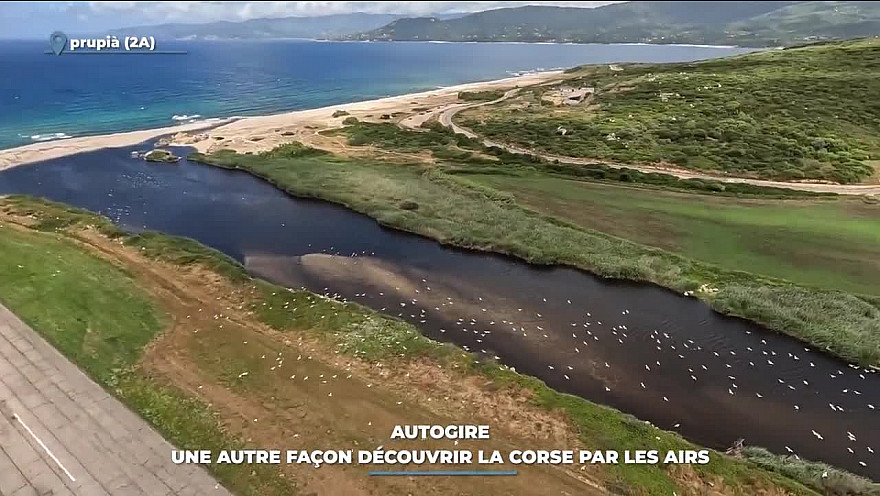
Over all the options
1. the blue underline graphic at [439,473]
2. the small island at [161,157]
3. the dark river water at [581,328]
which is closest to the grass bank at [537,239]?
the dark river water at [581,328]

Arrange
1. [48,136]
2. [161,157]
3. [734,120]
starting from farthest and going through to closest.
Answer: [48,136]
[734,120]
[161,157]

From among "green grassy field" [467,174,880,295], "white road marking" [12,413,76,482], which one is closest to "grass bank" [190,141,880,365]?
"green grassy field" [467,174,880,295]

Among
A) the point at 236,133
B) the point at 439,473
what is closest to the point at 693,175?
the point at 439,473

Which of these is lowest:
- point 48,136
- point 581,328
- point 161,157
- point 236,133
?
point 581,328

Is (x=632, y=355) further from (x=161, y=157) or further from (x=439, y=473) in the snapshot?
(x=161, y=157)

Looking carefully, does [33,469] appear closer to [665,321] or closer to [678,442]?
[678,442]

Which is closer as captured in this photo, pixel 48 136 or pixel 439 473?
pixel 439 473
